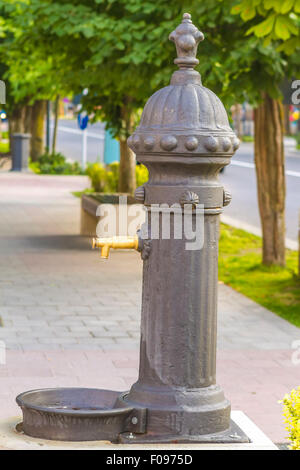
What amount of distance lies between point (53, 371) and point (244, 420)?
2294mm

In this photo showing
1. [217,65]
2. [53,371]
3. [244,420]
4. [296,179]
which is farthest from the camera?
[296,179]

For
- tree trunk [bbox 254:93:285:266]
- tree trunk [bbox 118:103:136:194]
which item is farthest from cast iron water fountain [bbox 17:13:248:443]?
tree trunk [bbox 118:103:136:194]

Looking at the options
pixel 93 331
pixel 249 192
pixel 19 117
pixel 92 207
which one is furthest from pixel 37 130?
pixel 93 331

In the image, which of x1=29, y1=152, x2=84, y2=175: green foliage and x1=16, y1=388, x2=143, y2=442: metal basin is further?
x1=29, y1=152, x2=84, y2=175: green foliage

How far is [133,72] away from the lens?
11156 mm

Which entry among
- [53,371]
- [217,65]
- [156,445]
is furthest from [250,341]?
[156,445]

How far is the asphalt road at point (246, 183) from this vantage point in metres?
19.1

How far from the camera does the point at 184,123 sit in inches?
164

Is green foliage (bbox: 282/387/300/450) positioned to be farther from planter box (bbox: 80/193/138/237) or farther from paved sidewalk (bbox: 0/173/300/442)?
planter box (bbox: 80/193/138/237)

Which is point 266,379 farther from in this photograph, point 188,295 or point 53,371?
point 188,295

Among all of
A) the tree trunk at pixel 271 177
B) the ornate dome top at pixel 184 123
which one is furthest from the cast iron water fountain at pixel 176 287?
the tree trunk at pixel 271 177

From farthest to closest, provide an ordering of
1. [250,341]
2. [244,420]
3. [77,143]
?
[77,143] < [250,341] < [244,420]

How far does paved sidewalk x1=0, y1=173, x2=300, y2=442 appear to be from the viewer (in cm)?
655
